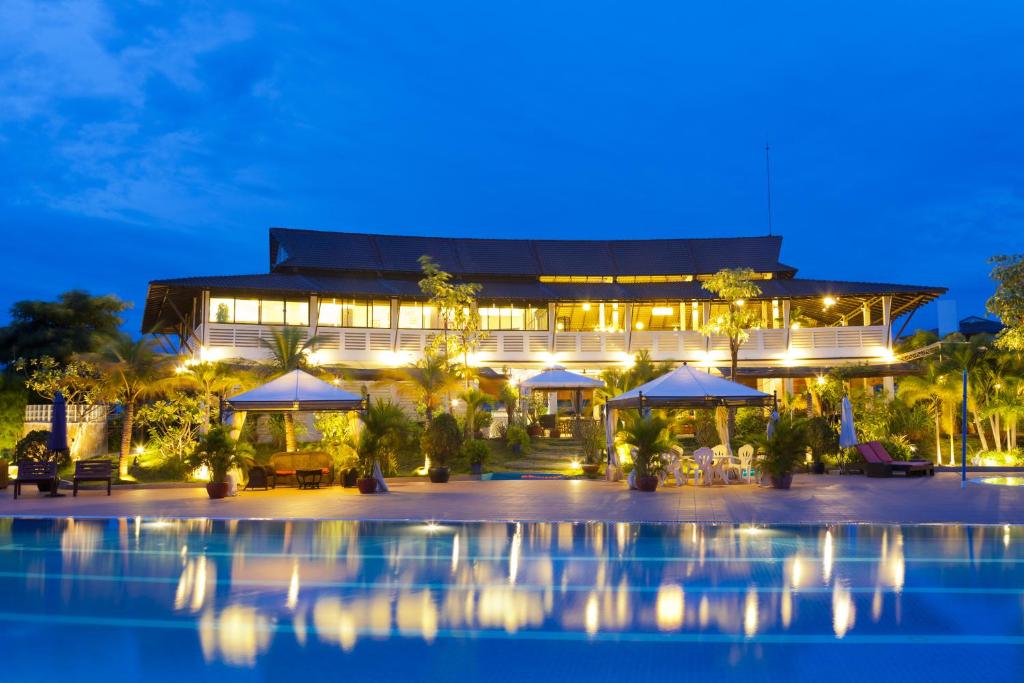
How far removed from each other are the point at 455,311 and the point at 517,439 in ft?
16.5

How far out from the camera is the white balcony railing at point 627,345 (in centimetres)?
3375

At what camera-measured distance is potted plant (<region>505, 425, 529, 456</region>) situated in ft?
90.8

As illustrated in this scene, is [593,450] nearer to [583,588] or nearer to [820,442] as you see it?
[820,442]

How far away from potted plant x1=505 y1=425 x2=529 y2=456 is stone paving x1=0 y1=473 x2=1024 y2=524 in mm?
6254

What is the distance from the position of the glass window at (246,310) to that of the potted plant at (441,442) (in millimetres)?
13169

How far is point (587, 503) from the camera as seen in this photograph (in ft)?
55.5

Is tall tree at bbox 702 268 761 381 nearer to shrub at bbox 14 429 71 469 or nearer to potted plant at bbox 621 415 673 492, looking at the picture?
potted plant at bbox 621 415 673 492

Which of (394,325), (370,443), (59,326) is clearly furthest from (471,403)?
(59,326)

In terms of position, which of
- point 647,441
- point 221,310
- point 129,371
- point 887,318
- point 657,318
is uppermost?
point 657,318

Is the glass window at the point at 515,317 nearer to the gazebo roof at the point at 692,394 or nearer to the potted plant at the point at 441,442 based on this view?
the potted plant at the point at 441,442

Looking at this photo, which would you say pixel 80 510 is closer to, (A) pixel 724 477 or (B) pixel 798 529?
(B) pixel 798 529

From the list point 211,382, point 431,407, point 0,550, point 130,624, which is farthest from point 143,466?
point 130,624

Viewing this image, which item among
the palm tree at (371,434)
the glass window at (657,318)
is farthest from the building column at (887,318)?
the palm tree at (371,434)

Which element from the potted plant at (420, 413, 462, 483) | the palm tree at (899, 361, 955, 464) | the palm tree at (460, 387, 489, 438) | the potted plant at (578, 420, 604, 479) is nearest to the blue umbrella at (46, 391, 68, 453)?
the potted plant at (420, 413, 462, 483)
